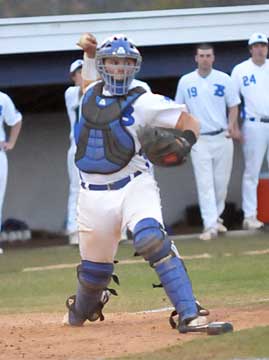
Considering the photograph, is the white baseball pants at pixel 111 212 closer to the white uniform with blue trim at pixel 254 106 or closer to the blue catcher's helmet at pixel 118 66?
the blue catcher's helmet at pixel 118 66

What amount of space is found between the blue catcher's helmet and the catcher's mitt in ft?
1.24

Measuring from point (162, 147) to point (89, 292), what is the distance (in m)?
1.25

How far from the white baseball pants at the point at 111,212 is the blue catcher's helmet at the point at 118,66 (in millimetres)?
544

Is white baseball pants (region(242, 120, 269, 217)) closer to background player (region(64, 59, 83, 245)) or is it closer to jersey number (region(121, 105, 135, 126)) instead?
background player (region(64, 59, 83, 245))

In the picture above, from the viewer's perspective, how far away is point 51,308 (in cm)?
962

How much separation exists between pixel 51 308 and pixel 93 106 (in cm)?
256

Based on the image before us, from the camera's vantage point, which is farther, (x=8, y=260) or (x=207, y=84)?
(x=207, y=84)

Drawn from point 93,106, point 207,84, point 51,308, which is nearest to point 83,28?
point 207,84

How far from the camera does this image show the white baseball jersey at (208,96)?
1399 centimetres

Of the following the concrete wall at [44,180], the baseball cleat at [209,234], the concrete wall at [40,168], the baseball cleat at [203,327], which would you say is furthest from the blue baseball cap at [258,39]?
the baseball cleat at [203,327]

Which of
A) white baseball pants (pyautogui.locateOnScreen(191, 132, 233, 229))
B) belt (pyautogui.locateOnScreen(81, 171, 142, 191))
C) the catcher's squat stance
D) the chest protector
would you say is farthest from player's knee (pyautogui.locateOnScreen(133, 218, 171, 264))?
white baseball pants (pyautogui.locateOnScreen(191, 132, 233, 229))

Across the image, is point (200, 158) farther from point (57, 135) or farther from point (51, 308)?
point (51, 308)

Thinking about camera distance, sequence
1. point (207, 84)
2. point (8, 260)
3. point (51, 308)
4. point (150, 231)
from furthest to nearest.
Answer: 1. point (207, 84)
2. point (8, 260)
3. point (51, 308)
4. point (150, 231)

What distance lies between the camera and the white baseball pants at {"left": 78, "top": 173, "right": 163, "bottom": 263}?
A: 23.9ft
